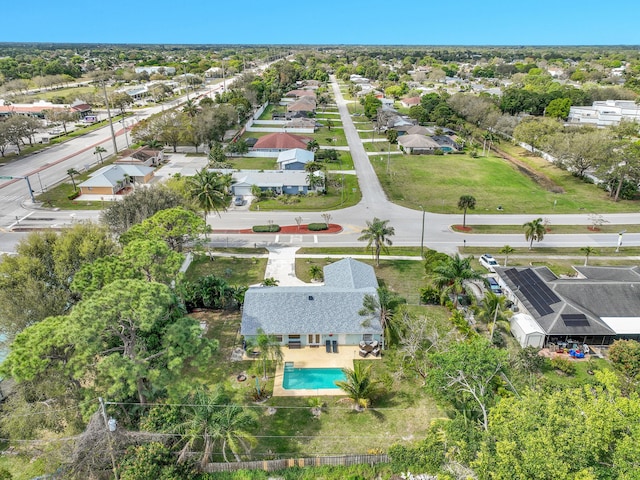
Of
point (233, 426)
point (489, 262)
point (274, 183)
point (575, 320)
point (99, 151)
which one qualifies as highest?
point (99, 151)

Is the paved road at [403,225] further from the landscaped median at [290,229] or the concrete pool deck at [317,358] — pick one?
the concrete pool deck at [317,358]

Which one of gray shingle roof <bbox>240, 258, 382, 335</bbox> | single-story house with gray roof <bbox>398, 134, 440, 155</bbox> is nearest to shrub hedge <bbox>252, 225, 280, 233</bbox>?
gray shingle roof <bbox>240, 258, 382, 335</bbox>

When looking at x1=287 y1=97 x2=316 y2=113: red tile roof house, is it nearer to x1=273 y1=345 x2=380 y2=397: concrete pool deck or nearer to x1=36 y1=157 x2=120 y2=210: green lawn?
x1=36 y1=157 x2=120 y2=210: green lawn

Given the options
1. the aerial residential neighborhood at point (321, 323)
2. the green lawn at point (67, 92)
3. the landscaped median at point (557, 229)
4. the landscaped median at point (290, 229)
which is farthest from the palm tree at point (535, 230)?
the green lawn at point (67, 92)

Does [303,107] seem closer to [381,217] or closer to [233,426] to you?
[381,217]

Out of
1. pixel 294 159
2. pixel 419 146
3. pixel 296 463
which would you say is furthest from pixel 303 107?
pixel 296 463

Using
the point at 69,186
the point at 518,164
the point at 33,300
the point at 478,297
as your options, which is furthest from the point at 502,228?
the point at 69,186

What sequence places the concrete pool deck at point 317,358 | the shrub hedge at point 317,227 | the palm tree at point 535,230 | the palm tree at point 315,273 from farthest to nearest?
the shrub hedge at point 317,227 → the palm tree at point 535,230 → the palm tree at point 315,273 → the concrete pool deck at point 317,358
